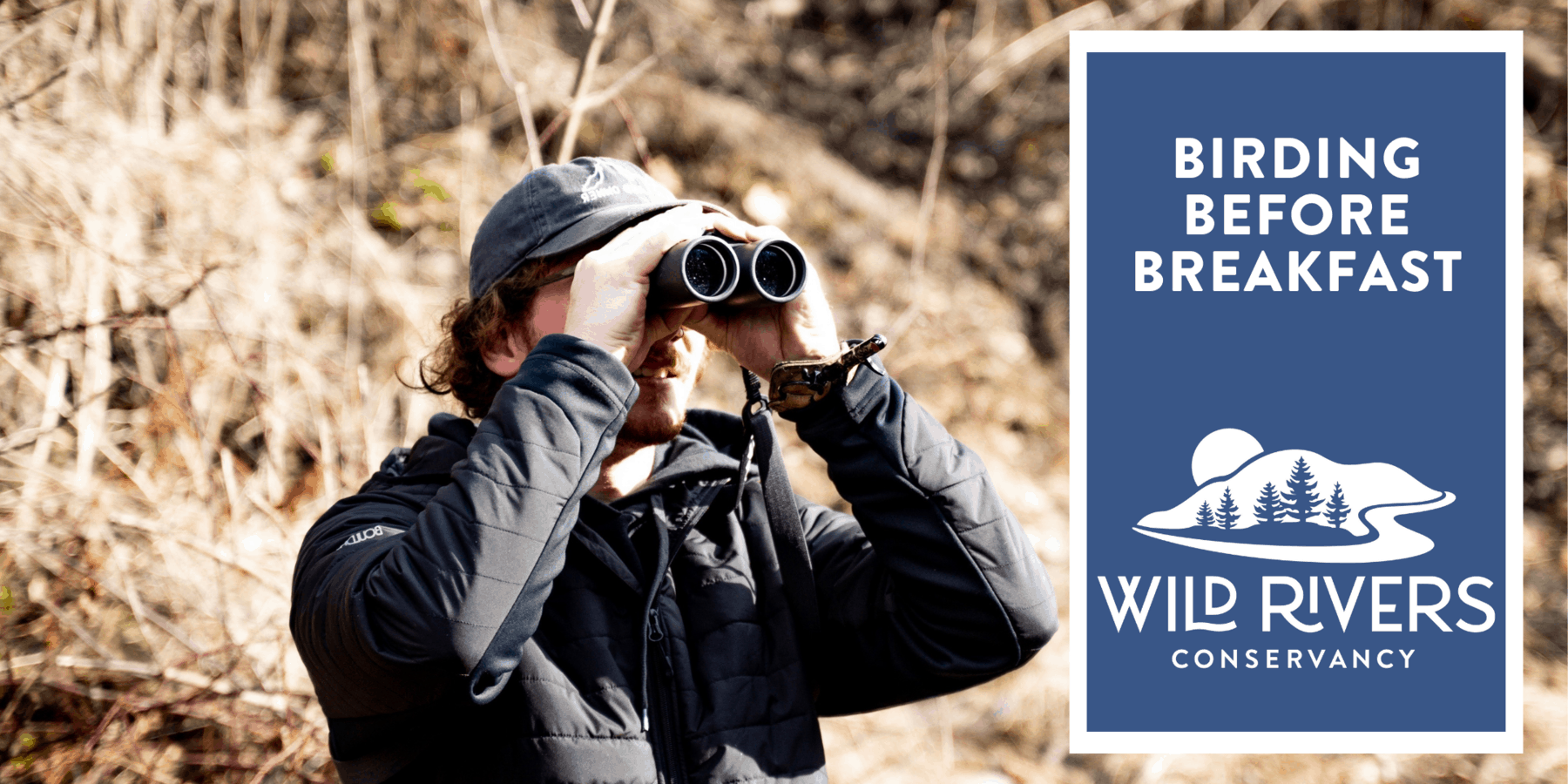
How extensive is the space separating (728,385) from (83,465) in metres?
2.06

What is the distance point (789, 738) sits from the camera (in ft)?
4.57

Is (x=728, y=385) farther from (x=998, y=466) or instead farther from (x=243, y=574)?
(x=243, y=574)

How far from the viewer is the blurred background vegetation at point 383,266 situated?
7.95 ft

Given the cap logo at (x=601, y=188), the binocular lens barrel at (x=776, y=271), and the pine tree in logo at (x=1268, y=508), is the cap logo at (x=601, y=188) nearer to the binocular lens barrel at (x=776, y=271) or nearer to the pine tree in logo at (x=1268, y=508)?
the binocular lens barrel at (x=776, y=271)

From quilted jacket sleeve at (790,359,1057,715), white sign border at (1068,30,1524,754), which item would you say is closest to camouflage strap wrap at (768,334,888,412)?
quilted jacket sleeve at (790,359,1057,715)

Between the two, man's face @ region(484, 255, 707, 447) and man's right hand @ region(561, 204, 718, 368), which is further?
man's face @ region(484, 255, 707, 447)

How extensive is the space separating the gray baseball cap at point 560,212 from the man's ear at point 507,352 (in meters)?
0.08

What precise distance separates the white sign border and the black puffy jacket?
77.5 inches

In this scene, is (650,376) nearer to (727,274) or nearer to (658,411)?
(658,411)

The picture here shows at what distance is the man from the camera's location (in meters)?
1.17

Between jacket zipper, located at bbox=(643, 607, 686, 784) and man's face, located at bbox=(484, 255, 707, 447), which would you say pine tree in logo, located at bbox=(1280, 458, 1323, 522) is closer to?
man's face, located at bbox=(484, 255, 707, 447)

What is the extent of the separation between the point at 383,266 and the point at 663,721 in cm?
261

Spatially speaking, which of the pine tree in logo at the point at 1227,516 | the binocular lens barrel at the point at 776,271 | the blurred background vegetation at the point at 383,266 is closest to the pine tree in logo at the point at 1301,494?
the pine tree in logo at the point at 1227,516

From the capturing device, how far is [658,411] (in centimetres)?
149
